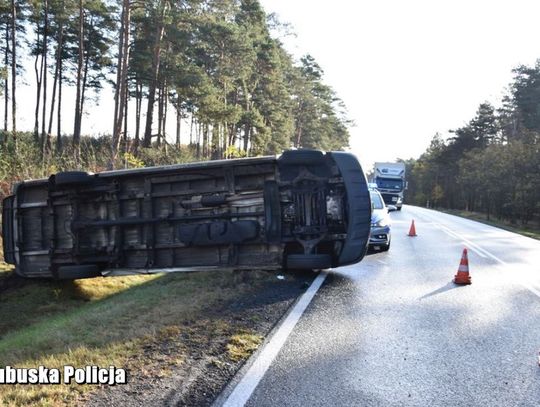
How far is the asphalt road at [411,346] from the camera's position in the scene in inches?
149

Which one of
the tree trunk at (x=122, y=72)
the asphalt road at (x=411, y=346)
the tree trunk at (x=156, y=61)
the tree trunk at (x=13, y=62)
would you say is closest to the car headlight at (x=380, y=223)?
the asphalt road at (x=411, y=346)

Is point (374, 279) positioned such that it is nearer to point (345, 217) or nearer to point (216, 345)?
point (345, 217)

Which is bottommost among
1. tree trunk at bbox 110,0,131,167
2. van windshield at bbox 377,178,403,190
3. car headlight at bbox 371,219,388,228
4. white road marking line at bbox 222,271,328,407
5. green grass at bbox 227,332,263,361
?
white road marking line at bbox 222,271,328,407

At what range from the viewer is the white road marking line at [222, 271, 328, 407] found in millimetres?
3576

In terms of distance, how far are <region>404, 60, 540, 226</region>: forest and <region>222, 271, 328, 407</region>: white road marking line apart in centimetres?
3705

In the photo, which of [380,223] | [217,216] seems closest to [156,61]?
[380,223]

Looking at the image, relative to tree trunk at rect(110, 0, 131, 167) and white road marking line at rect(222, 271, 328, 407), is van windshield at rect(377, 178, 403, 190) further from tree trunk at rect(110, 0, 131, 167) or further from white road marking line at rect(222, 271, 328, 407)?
white road marking line at rect(222, 271, 328, 407)

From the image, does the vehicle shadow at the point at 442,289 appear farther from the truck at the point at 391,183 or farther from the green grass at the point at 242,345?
the truck at the point at 391,183

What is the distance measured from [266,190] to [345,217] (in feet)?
3.83

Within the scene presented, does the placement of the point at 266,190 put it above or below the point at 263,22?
below

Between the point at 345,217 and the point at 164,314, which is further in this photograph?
the point at 345,217

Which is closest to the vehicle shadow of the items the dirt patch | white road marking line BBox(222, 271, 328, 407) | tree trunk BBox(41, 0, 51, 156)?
white road marking line BBox(222, 271, 328, 407)

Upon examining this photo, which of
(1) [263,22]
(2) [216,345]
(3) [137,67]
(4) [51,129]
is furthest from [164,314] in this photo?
(4) [51,129]

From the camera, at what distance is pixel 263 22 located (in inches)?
1540
